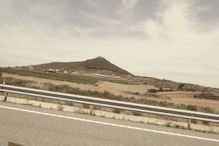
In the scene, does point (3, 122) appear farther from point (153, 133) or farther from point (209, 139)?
point (209, 139)

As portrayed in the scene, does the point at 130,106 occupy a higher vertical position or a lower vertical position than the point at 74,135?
higher

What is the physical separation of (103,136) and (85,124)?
1183 millimetres

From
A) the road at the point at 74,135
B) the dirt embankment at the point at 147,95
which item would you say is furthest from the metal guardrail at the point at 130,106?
the dirt embankment at the point at 147,95

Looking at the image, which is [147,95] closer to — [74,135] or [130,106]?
[130,106]

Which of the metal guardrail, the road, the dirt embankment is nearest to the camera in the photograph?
the road

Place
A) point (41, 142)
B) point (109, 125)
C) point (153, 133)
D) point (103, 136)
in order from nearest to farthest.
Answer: point (41, 142) < point (103, 136) < point (153, 133) < point (109, 125)

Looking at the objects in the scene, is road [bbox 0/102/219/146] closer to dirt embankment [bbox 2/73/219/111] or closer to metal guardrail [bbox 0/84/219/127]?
metal guardrail [bbox 0/84/219/127]

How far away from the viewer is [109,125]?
19.4 feet

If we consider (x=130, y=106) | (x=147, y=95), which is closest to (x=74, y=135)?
(x=130, y=106)

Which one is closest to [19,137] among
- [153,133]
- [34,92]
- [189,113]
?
[153,133]

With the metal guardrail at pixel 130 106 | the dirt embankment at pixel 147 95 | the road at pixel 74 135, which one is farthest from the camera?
the dirt embankment at pixel 147 95

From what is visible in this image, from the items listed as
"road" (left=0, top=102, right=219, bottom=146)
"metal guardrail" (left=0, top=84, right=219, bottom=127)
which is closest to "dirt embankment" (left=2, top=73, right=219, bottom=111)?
"metal guardrail" (left=0, top=84, right=219, bottom=127)

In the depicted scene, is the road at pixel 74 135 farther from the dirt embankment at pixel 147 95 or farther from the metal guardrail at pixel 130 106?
the dirt embankment at pixel 147 95

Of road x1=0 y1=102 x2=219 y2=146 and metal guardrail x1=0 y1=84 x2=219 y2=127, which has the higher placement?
metal guardrail x1=0 y1=84 x2=219 y2=127
